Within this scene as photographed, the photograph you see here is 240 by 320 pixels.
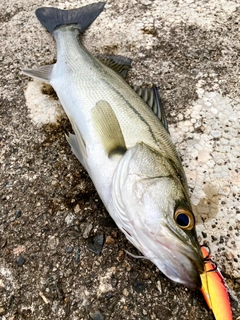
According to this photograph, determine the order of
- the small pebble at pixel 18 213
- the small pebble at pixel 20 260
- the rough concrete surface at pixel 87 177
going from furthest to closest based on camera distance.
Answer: the small pebble at pixel 18 213, the small pebble at pixel 20 260, the rough concrete surface at pixel 87 177

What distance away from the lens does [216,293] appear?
84.7 inches

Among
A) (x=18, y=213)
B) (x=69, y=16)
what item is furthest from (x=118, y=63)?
(x=18, y=213)

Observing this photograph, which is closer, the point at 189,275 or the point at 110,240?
the point at 189,275

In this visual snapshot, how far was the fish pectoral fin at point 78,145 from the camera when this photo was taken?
8.64ft

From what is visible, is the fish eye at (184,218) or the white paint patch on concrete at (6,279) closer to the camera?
the fish eye at (184,218)

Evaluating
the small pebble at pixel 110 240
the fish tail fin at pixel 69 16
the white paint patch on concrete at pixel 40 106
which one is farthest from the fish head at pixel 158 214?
the fish tail fin at pixel 69 16

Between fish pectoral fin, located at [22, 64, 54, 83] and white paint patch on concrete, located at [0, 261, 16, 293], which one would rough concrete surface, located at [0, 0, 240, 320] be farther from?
fish pectoral fin, located at [22, 64, 54, 83]

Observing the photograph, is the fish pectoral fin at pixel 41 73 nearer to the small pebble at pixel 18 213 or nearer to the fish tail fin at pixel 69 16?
the fish tail fin at pixel 69 16

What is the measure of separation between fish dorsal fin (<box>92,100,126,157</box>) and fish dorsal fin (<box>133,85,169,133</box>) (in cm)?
37

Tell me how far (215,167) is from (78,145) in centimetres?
109

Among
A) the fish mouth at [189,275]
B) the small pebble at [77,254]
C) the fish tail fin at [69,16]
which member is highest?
the fish tail fin at [69,16]

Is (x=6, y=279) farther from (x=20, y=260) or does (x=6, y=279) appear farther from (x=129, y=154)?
(x=129, y=154)

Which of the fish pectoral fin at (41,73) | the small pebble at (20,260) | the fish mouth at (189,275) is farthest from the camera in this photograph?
the fish pectoral fin at (41,73)

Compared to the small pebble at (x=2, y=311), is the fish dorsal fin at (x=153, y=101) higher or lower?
higher
